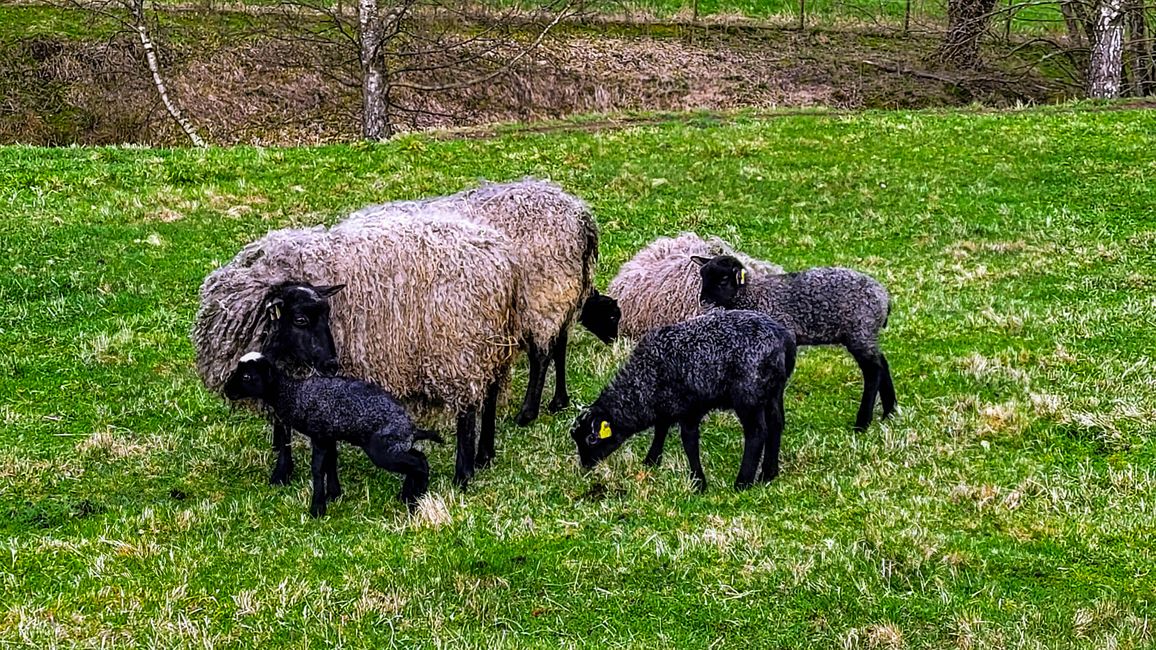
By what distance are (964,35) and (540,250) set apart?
2394 cm

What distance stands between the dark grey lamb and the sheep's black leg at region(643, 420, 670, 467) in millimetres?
1558

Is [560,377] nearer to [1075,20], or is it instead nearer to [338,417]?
[338,417]

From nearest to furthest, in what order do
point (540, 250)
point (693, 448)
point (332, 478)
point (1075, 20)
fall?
point (693, 448), point (332, 478), point (540, 250), point (1075, 20)

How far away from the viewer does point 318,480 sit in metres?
7.50

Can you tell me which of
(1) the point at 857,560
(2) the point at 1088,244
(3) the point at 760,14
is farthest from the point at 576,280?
(3) the point at 760,14

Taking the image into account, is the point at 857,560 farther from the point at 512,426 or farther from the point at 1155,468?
the point at 512,426

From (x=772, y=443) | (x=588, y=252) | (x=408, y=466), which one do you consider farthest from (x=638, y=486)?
(x=588, y=252)

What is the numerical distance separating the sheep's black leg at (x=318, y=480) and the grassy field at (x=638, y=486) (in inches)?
6.0

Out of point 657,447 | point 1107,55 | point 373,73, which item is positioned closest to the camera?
point 657,447

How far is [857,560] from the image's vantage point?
617 cm

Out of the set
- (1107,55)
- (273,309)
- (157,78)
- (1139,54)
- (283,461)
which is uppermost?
(1139,54)

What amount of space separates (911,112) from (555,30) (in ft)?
42.9

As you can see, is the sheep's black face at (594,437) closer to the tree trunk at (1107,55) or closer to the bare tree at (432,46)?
the bare tree at (432,46)

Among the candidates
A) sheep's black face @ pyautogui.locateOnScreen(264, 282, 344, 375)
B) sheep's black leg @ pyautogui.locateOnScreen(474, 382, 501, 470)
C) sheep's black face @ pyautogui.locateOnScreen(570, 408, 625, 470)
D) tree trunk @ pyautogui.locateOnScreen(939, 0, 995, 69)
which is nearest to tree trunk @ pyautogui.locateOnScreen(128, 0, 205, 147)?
sheep's black leg @ pyautogui.locateOnScreen(474, 382, 501, 470)
